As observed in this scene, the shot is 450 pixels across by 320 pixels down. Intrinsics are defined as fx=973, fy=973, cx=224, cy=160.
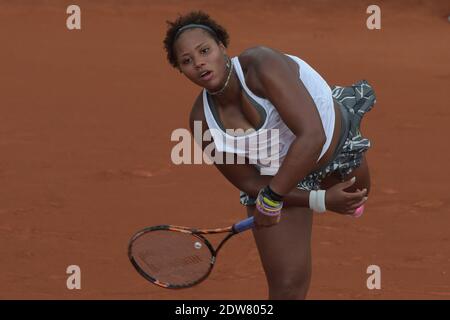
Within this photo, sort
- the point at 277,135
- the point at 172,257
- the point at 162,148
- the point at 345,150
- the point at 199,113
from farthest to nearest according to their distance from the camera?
1. the point at 162,148
2. the point at 172,257
3. the point at 345,150
4. the point at 199,113
5. the point at 277,135

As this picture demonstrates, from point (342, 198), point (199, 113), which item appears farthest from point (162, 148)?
point (342, 198)

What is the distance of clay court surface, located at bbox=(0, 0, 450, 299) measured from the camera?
234 inches

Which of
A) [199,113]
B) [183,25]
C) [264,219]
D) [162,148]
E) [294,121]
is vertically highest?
A: [162,148]

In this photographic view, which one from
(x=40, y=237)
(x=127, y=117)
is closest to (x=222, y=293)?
(x=40, y=237)

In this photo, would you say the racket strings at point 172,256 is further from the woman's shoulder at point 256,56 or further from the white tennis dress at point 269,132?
the woman's shoulder at point 256,56

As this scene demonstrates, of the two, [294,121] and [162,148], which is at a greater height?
[162,148]

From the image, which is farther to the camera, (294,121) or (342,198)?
(342,198)

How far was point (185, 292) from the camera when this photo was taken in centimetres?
570

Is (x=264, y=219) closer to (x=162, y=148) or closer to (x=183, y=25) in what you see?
(x=183, y=25)

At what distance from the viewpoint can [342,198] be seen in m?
4.11

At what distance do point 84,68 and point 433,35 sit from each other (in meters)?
4.33

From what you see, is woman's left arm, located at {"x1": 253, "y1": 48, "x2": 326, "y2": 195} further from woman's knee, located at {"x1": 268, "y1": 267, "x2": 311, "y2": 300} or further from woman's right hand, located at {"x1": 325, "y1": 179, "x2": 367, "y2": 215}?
woman's knee, located at {"x1": 268, "y1": 267, "x2": 311, "y2": 300}

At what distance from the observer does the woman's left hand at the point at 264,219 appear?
4012mm

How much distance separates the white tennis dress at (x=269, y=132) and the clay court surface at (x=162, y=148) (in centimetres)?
167
